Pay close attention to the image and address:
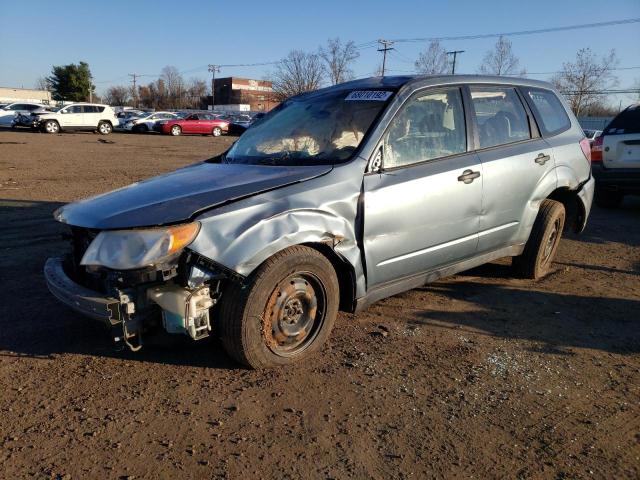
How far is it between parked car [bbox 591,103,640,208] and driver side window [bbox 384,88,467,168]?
5.36 m

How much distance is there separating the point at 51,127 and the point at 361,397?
100ft

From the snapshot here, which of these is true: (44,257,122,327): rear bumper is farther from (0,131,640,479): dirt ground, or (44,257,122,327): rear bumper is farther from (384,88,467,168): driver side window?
(384,88,467,168): driver side window

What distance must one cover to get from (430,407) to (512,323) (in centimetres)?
150

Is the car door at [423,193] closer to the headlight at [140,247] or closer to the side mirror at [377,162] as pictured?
the side mirror at [377,162]

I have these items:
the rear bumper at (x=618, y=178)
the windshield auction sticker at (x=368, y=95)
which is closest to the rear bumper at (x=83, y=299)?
the windshield auction sticker at (x=368, y=95)

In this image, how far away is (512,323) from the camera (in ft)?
13.2

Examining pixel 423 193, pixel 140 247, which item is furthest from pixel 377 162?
pixel 140 247

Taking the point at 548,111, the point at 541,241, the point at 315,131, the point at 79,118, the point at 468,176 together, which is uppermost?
the point at 548,111

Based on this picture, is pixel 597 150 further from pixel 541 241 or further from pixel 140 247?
pixel 140 247

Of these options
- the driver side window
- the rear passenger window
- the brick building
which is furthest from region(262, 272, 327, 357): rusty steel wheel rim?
the brick building

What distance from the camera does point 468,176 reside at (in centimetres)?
395

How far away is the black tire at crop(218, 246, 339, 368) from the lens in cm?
294

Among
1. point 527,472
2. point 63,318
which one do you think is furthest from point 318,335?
point 63,318

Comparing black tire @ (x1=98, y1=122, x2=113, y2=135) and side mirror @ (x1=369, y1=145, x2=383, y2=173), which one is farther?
black tire @ (x1=98, y1=122, x2=113, y2=135)
